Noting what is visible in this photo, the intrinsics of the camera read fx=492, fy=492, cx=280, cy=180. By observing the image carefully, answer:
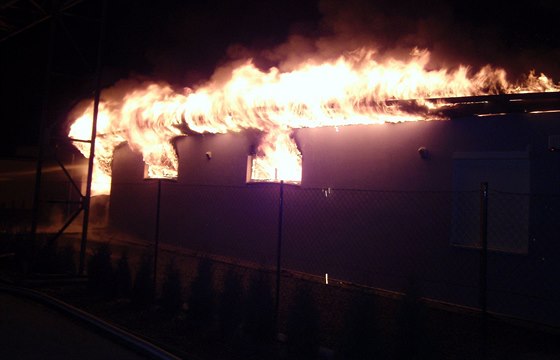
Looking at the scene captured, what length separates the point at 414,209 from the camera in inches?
337

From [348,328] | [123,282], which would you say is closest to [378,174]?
[348,328]

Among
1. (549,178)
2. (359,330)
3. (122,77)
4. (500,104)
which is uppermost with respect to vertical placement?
(122,77)

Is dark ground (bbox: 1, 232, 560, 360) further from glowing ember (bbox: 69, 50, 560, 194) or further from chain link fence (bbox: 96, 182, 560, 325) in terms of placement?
glowing ember (bbox: 69, 50, 560, 194)

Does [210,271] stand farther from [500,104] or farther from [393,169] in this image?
[500,104]

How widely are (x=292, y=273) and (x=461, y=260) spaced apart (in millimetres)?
3728

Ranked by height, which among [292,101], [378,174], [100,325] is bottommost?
[100,325]

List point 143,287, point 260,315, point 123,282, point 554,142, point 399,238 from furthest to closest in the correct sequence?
point 399,238 → point 123,282 → point 143,287 → point 554,142 → point 260,315

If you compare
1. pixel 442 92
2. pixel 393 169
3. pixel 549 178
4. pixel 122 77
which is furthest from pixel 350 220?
pixel 122 77

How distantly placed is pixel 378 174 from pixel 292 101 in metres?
2.40

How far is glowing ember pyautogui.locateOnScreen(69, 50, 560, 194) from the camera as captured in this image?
8.45 metres

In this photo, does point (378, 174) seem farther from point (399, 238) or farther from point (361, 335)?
point (361, 335)

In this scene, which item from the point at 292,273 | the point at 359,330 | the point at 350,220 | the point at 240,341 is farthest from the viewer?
the point at 292,273

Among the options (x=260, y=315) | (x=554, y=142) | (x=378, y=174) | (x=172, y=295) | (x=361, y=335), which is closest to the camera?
(x=361, y=335)

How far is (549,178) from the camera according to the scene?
711 centimetres
